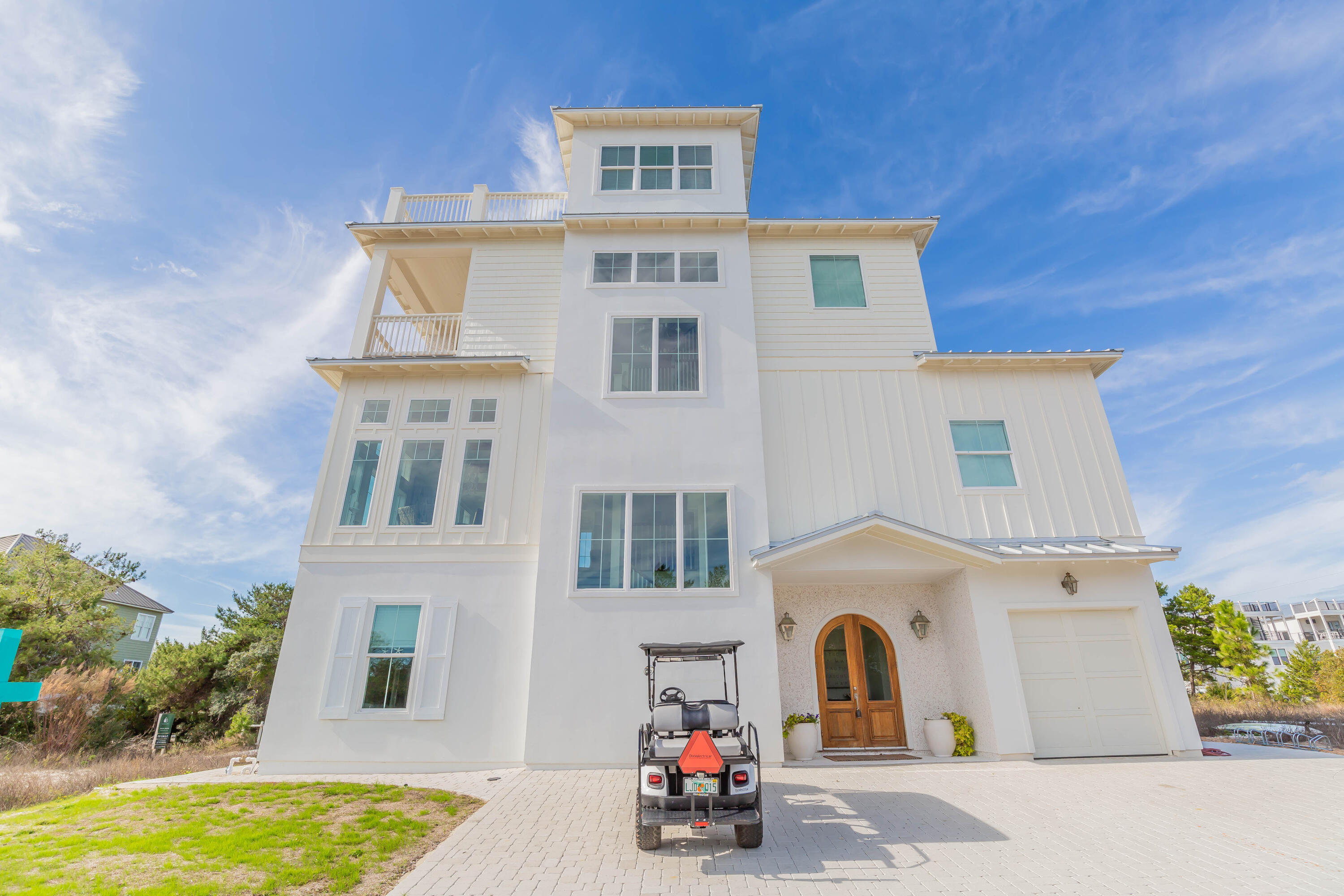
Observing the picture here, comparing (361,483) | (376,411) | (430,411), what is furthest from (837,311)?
(361,483)

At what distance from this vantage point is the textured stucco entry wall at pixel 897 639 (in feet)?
32.5

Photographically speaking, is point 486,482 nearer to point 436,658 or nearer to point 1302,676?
point 436,658

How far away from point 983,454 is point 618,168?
34.1ft

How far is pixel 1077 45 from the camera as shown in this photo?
11.8 meters

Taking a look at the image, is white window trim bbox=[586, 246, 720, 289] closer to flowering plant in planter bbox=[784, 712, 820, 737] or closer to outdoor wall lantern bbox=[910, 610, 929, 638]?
outdoor wall lantern bbox=[910, 610, 929, 638]

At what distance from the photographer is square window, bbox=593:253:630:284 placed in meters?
11.8

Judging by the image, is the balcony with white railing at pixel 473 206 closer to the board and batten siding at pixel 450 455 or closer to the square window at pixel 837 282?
the board and batten siding at pixel 450 455

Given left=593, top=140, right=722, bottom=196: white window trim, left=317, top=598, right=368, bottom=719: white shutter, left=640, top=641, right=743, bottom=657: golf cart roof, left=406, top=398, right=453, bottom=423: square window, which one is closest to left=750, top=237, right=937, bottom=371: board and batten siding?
left=593, top=140, right=722, bottom=196: white window trim

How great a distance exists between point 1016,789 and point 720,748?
4694 millimetres

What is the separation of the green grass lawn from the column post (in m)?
8.02

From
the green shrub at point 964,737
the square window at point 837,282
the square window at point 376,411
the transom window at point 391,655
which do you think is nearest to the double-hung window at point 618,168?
the square window at point 837,282

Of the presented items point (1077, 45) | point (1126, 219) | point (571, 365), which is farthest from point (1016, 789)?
point (1126, 219)

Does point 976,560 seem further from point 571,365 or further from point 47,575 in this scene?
point 47,575

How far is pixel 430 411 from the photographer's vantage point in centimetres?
1123
